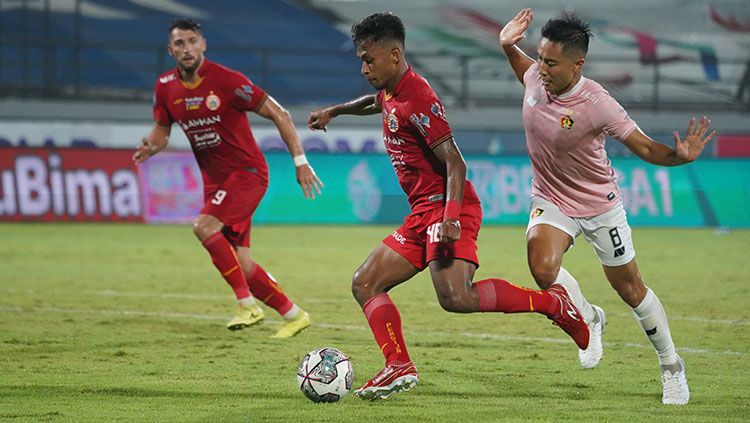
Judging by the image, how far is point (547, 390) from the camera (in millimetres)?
6793

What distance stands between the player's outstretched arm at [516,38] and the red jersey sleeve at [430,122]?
114 centimetres

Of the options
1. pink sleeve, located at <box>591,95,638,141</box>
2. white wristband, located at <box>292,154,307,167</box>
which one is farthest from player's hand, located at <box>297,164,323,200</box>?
pink sleeve, located at <box>591,95,638,141</box>

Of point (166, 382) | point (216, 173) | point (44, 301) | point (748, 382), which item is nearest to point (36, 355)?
point (166, 382)

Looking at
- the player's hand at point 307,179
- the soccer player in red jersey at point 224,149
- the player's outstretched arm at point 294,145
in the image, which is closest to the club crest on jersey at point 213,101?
the soccer player in red jersey at point 224,149

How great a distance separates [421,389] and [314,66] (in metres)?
21.7

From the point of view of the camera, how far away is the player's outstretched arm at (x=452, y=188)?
20.4 feet

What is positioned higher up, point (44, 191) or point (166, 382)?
point (166, 382)

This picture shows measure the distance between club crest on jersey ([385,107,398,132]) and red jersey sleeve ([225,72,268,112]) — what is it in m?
3.00

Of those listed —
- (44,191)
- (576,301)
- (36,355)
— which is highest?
(576,301)

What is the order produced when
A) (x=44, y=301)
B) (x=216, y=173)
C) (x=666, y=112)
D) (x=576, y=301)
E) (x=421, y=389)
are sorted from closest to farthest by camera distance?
(x=421, y=389), (x=576, y=301), (x=216, y=173), (x=44, y=301), (x=666, y=112)

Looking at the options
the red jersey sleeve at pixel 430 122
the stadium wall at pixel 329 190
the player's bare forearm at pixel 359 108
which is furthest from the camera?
the stadium wall at pixel 329 190

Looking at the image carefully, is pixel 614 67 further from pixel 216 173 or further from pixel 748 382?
pixel 748 382

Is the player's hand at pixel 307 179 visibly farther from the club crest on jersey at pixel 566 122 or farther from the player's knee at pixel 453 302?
the club crest on jersey at pixel 566 122

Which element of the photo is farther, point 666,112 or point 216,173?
point 666,112
